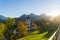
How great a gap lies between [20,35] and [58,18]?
13557 millimetres

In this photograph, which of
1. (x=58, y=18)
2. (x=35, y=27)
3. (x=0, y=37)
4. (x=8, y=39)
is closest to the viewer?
(x=0, y=37)

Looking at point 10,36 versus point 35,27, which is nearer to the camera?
point 10,36

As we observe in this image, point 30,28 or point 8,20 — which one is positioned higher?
point 8,20

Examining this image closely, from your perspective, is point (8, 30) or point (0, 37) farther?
point (8, 30)

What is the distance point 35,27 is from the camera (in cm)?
3044

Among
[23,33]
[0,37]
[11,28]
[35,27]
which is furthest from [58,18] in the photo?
[0,37]

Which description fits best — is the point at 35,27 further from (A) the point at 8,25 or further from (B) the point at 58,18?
(A) the point at 8,25

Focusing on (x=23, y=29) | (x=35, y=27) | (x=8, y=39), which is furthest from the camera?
(x=35, y=27)

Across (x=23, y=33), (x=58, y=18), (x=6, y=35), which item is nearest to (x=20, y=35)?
(x=23, y=33)

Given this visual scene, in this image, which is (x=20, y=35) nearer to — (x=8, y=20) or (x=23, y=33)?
(x=23, y=33)

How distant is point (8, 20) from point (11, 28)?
907mm

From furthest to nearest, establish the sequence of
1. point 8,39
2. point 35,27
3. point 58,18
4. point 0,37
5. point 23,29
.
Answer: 1. point 58,18
2. point 35,27
3. point 23,29
4. point 8,39
5. point 0,37

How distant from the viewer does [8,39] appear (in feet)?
51.1

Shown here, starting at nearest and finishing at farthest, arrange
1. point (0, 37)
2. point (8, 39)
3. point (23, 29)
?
1. point (0, 37)
2. point (8, 39)
3. point (23, 29)
